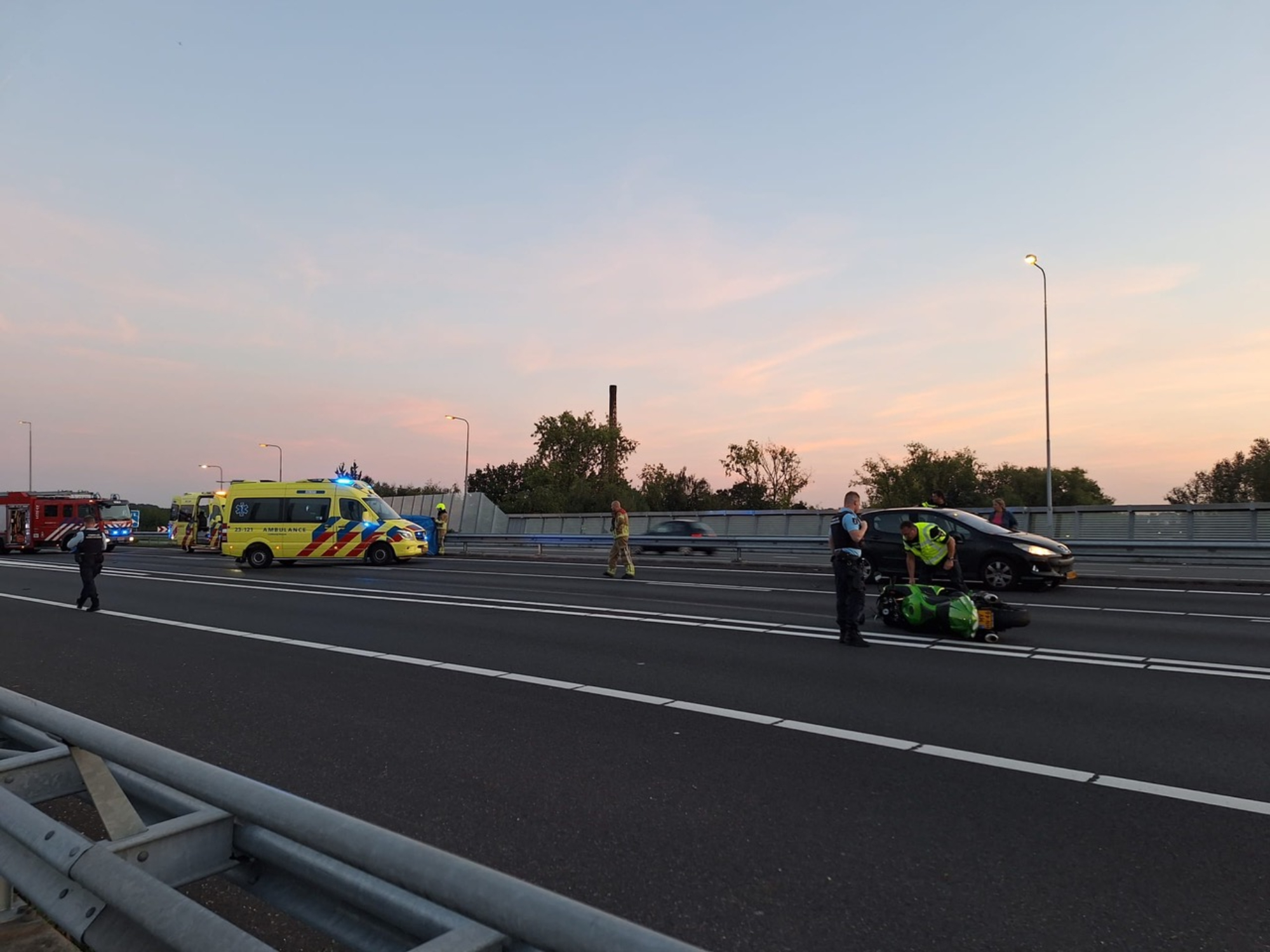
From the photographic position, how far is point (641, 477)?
98.2m

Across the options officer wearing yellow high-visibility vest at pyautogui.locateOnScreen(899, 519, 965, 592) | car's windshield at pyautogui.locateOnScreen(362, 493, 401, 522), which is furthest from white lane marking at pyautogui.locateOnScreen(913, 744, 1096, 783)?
car's windshield at pyautogui.locateOnScreen(362, 493, 401, 522)

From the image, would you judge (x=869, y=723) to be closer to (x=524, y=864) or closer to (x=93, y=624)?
(x=524, y=864)

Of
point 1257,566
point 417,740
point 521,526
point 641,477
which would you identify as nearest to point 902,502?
point 641,477

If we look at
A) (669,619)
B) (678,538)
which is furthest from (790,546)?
(669,619)

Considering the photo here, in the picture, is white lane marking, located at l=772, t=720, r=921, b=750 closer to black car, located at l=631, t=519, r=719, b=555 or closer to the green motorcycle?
the green motorcycle

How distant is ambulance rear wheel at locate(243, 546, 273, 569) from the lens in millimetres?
25125

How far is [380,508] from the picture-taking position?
2602 cm

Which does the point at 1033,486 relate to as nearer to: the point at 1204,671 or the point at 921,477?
the point at 921,477

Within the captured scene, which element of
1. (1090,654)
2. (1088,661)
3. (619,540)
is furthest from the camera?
(619,540)

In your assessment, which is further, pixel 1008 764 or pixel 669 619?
pixel 669 619

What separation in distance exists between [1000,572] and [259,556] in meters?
19.7

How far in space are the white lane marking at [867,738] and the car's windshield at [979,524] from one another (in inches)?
295

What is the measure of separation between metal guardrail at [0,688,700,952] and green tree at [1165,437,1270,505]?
248ft

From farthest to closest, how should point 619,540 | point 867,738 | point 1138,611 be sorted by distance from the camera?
Answer: point 619,540, point 1138,611, point 867,738
